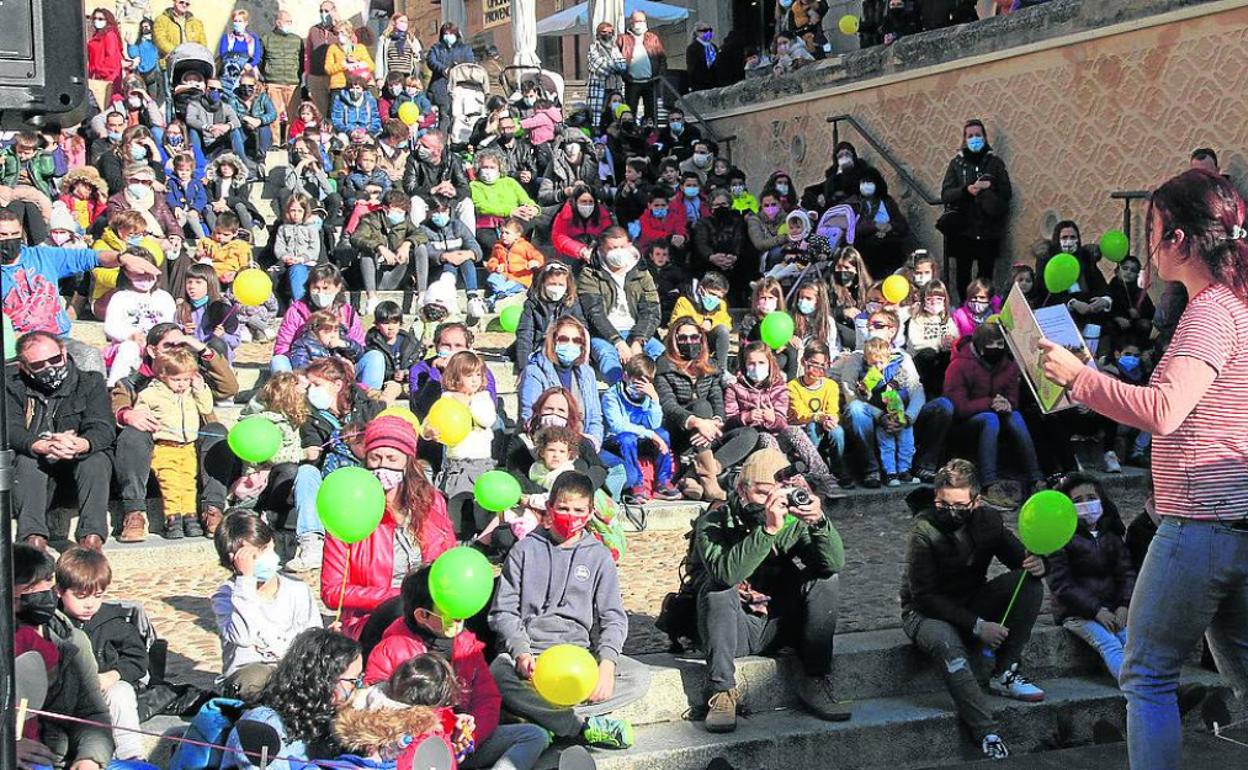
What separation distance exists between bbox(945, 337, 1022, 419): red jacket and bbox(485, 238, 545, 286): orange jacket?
14.3 feet

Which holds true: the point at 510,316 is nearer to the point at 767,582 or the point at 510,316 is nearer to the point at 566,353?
the point at 566,353

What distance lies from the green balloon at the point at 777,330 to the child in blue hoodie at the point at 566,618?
4385mm

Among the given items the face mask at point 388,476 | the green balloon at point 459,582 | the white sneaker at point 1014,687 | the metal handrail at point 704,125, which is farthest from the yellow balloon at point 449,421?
the metal handrail at point 704,125

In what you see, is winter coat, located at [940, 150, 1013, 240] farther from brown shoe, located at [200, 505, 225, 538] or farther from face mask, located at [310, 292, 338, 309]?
brown shoe, located at [200, 505, 225, 538]

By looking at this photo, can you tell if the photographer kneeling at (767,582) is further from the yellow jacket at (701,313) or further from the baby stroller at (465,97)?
the baby stroller at (465,97)

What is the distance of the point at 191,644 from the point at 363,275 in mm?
6320

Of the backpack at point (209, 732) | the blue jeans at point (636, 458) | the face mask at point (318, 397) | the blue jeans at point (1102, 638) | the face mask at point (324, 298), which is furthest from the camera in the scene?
the face mask at point (324, 298)

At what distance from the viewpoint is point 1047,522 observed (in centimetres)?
603

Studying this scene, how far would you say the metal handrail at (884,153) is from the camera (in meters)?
14.7

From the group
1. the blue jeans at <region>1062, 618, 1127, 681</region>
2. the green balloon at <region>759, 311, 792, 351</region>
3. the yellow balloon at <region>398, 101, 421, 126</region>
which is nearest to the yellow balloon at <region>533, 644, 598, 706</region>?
the blue jeans at <region>1062, 618, 1127, 681</region>

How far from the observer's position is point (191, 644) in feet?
21.5

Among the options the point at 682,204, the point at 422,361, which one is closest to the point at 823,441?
the point at 422,361

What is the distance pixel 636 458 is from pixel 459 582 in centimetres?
401

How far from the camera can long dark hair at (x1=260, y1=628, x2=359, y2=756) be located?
4570 millimetres
